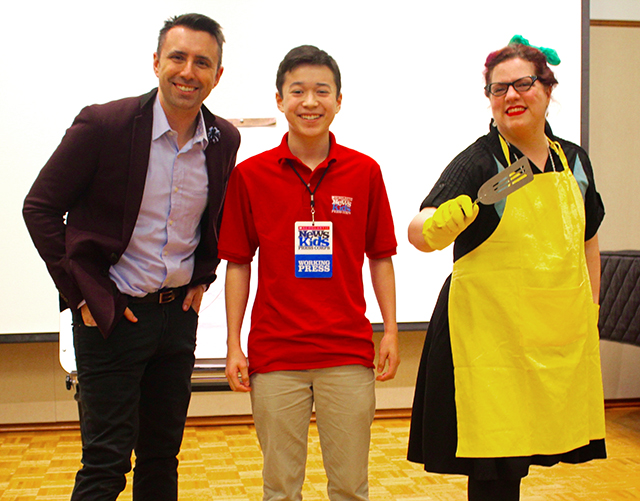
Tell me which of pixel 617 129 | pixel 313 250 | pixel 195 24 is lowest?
pixel 313 250

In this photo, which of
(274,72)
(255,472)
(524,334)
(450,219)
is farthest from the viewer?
(274,72)

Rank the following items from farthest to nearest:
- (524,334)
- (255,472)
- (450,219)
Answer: (255,472) < (524,334) < (450,219)

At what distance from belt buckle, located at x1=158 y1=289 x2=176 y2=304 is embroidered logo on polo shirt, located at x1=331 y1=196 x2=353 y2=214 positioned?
1.64 feet

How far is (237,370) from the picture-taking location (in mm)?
1708

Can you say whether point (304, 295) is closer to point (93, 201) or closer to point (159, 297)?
point (159, 297)

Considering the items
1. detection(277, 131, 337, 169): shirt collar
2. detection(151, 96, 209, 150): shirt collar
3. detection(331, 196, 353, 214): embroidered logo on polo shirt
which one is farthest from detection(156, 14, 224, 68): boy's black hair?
detection(331, 196, 353, 214): embroidered logo on polo shirt

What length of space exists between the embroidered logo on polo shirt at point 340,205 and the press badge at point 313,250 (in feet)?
0.17

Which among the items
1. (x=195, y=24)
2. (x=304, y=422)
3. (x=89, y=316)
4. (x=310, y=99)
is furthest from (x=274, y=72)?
(x=304, y=422)

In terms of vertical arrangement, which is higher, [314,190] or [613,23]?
[613,23]

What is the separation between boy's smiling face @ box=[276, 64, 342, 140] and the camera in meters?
1.70

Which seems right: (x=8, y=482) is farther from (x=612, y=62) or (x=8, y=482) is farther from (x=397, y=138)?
(x=612, y=62)

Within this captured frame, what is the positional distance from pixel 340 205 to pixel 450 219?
1.13 feet

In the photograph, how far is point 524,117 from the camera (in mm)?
1662

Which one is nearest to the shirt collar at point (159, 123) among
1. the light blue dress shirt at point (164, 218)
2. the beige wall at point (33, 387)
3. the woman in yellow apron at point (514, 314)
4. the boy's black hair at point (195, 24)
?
the light blue dress shirt at point (164, 218)
